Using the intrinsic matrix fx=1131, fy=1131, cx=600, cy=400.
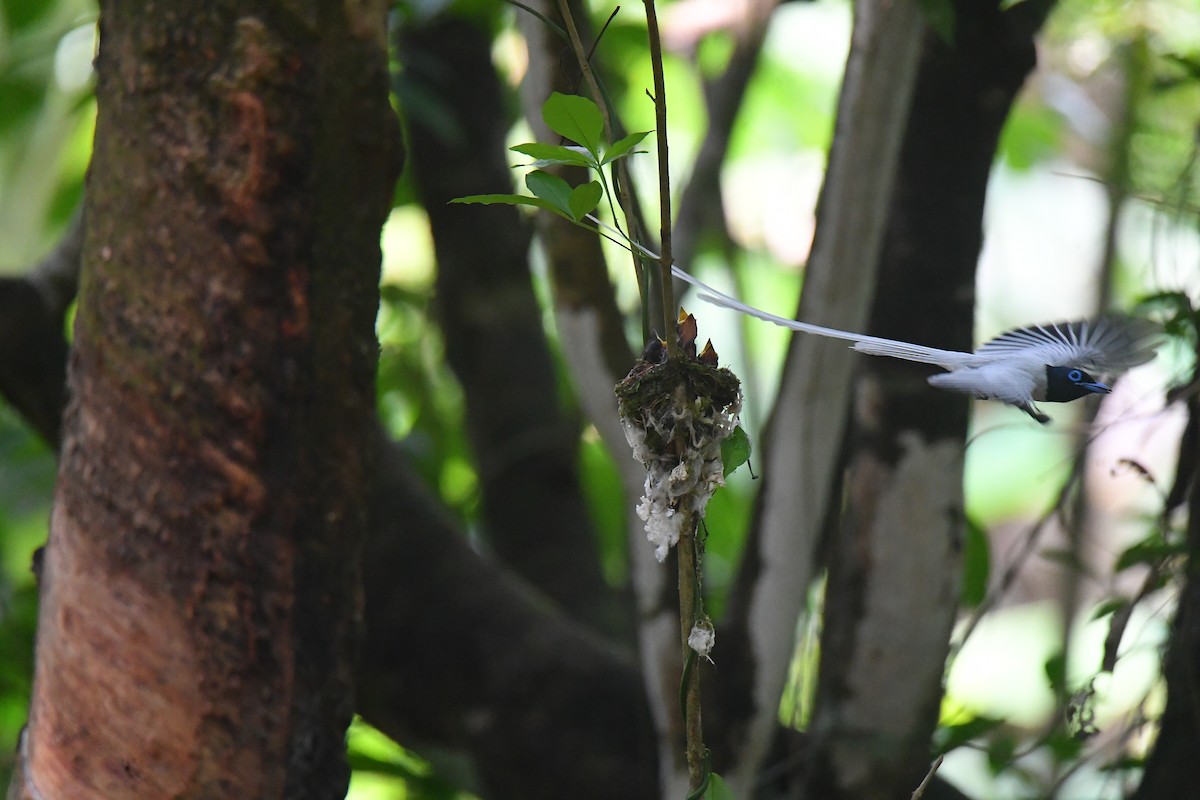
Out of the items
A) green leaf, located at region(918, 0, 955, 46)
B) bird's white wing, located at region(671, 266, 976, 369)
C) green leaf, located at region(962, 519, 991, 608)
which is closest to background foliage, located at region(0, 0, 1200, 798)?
green leaf, located at region(962, 519, 991, 608)

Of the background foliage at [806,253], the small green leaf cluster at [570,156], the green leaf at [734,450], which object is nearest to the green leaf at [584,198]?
the small green leaf cluster at [570,156]

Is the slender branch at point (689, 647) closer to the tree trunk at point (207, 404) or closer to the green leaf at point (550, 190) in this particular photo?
the green leaf at point (550, 190)

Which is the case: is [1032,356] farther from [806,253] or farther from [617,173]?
[806,253]

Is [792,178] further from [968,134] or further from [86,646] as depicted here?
[86,646]

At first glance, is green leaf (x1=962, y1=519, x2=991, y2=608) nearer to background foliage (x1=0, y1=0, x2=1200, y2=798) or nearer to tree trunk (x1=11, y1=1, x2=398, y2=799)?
background foliage (x1=0, y1=0, x2=1200, y2=798)

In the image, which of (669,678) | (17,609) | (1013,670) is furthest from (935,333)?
(1013,670)

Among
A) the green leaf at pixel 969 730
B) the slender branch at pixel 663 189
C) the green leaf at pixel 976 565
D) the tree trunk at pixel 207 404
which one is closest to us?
the slender branch at pixel 663 189

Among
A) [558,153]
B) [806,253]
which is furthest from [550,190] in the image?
[806,253]
